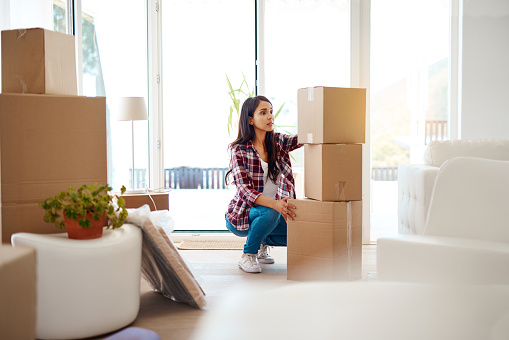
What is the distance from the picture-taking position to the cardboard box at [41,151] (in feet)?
6.70

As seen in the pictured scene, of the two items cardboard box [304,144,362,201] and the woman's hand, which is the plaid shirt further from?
cardboard box [304,144,362,201]

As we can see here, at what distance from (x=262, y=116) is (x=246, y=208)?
0.56 m

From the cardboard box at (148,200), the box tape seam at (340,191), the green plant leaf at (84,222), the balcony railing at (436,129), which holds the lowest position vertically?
the cardboard box at (148,200)

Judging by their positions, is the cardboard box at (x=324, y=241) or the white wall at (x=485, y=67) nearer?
the cardboard box at (x=324, y=241)

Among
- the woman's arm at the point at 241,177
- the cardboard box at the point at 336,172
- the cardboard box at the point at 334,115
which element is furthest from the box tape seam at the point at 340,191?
the woman's arm at the point at 241,177

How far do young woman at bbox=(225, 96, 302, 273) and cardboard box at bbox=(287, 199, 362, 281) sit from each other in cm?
23

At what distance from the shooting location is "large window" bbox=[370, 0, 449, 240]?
13.4ft

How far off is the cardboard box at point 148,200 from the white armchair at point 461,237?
223 centimetres

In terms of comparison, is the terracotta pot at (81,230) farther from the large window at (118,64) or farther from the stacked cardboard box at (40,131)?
the large window at (118,64)

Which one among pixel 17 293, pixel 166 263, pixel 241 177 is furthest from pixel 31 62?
pixel 241 177

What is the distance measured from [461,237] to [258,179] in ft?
5.94

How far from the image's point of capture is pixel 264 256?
335 centimetres

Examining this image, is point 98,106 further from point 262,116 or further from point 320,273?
point 320,273

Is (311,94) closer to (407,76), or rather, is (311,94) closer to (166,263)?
(166,263)
